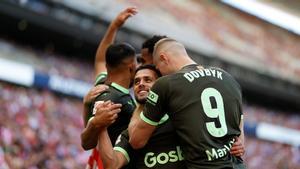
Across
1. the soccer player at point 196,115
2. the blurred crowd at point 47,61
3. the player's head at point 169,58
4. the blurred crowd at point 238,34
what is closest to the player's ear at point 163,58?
the player's head at point 169,58

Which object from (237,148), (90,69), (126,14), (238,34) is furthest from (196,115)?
(238,34)

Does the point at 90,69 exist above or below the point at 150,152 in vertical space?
below

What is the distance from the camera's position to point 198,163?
2.92 metres

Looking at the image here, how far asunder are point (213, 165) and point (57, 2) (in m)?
7.57

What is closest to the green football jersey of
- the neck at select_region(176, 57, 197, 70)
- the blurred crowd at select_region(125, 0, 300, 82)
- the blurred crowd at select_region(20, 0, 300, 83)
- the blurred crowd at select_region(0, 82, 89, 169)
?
the neck at select_region(176, 57, 197, 70)

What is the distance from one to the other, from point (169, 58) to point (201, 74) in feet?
0.73

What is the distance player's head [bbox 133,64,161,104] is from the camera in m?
3.25

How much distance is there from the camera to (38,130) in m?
9.19

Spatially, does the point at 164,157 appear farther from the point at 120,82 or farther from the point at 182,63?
the point at 120,82

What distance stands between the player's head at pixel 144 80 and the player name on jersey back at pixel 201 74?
35 cm

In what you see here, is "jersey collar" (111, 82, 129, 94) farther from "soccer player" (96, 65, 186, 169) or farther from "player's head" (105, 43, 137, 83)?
"soccer player" (96, 65, 186, 169)

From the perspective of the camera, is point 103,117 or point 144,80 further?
point 144,80

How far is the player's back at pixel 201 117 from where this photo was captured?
292 centimetres

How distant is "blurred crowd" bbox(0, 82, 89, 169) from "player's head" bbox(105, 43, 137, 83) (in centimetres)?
492
